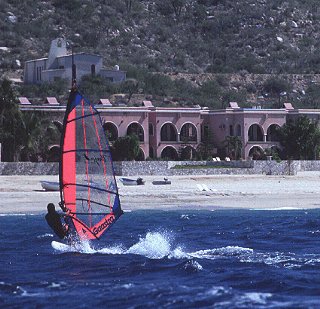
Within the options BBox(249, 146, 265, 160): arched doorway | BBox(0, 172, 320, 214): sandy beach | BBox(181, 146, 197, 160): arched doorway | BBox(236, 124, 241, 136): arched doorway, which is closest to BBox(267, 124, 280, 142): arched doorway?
BBox(249, 146, 265, 160): arched doorway

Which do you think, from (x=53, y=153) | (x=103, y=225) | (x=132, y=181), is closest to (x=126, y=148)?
(x=53, y=153)

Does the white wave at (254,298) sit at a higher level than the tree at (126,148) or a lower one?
lower

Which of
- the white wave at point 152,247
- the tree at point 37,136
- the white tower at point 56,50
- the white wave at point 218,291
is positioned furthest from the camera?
the white tower at point 56,50

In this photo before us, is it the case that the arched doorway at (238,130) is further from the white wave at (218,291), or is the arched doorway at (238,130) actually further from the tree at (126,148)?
the white wave at (218,291)

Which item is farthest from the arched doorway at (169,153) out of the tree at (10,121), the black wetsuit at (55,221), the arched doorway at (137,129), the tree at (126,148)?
the black wetsuit at (55,221)

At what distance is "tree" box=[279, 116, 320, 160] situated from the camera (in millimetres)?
68250

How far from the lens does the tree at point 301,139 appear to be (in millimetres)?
68250

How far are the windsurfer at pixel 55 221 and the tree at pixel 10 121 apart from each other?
105 ft

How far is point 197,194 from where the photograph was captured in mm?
46719

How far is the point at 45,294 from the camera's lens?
64.8 ft

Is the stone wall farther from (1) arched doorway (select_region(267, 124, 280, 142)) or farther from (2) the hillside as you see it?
(2) the hillside

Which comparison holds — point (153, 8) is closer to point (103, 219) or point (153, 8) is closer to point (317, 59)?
point (317, 59)

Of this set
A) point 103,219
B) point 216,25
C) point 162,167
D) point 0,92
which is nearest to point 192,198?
point 162,167

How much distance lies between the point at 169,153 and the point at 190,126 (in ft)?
8.14
